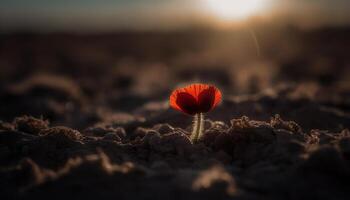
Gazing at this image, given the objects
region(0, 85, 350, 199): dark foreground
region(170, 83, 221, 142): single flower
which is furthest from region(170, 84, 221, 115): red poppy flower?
region(0, 85, 350, 199): dark foreground

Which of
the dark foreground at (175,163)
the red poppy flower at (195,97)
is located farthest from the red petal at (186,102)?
the dark foreground at (175,163)

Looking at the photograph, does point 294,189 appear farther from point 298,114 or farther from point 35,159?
point 298,114

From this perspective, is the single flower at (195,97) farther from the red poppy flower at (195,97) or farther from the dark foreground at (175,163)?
the dark foreground at (175,163)

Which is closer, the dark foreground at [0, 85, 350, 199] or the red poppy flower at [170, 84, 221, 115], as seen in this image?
the dark foreground at [0, 85, 350, 199]

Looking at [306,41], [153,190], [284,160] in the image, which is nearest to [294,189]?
[284,160]

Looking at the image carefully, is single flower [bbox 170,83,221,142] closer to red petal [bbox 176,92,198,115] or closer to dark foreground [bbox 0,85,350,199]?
red petal [bbox 176,92,198,115]

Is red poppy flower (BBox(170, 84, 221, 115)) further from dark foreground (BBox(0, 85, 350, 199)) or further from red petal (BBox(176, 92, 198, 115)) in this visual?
dark foreground (BBox(0, 85, 350, 199))

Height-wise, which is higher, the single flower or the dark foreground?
the single flower

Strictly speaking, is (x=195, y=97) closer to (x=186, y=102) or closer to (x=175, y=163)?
(x=186, y=102)
